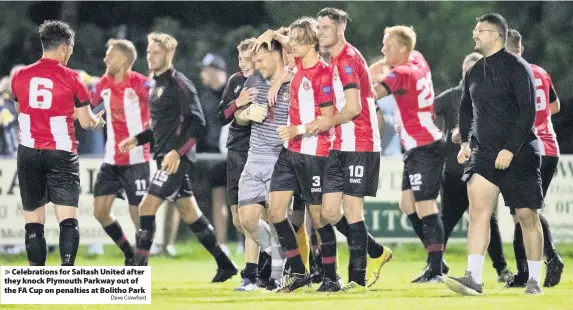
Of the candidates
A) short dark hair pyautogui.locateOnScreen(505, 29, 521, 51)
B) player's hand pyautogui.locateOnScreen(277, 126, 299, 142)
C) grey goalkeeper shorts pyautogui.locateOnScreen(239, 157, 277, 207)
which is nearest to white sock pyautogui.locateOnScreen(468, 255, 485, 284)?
player's hand pyautogui.locateOnScreen(277, 126, 299, 142)

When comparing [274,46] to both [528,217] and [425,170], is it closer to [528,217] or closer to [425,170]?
[425,170]

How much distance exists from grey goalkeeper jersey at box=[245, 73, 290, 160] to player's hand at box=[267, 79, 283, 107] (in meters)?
0.14

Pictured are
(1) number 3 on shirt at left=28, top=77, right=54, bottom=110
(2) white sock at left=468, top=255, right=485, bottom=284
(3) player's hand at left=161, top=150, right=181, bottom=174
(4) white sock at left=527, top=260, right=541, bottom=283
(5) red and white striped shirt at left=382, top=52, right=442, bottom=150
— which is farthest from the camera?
(3) player's hand at left=161, top=150, right=181, bottom=174

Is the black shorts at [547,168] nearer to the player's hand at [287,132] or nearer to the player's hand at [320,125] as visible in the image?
the player's hand at [320,125]

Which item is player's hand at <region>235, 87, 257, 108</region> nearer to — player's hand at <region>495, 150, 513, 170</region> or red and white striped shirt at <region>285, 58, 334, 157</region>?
red and white striped shirt at <region>285, 58, 334, 157</region>

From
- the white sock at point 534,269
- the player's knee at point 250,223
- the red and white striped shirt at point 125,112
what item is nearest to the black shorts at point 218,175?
the red and white striped shirt at point 125,112

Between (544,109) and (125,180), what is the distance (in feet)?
13.7

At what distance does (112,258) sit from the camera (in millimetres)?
17438

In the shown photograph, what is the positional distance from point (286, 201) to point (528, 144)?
2.00m

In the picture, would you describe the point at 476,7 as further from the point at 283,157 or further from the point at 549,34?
the point at 283,157

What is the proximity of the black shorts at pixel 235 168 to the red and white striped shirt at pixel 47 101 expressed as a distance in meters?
1.61

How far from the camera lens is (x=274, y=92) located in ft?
39.2

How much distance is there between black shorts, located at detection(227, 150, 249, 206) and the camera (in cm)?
1298

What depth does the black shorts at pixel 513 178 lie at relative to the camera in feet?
37.1
